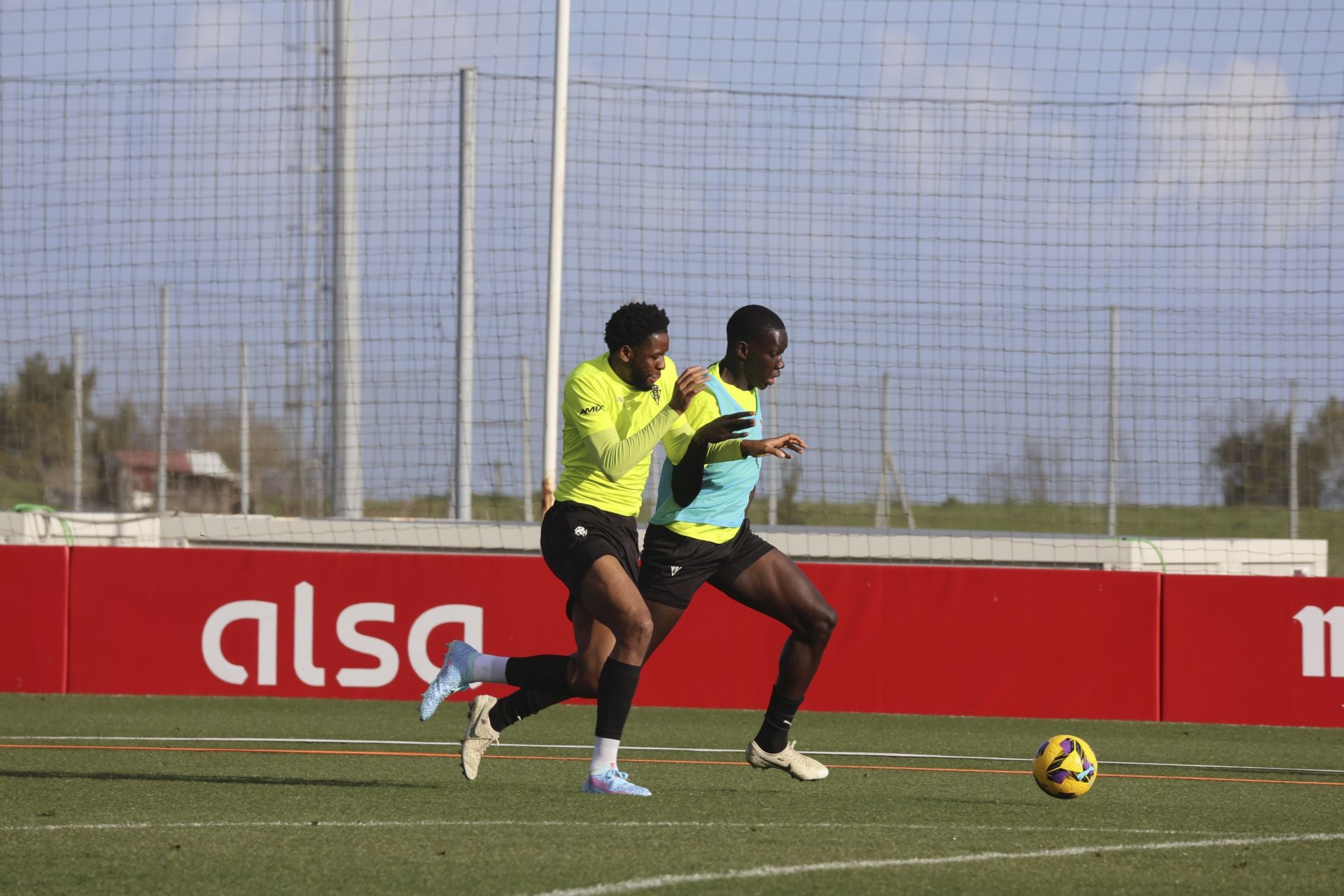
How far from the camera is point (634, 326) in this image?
6660mm

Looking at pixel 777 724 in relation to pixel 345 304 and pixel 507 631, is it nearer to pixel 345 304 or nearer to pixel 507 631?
pixel 507 631

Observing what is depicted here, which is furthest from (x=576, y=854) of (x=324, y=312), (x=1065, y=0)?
(x=1065, y=0)

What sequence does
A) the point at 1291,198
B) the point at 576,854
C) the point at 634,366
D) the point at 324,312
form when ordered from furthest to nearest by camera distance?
the point at 324,312 → the point at 1291,198 → the point at 634,366 → the point at 576,854

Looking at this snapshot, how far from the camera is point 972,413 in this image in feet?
39.7

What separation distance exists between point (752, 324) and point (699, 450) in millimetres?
680

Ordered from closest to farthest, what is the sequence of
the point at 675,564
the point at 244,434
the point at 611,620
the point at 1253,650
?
the point at 611,620 → the point at 675,564 → the point at 1253,650 → the point at 244,434

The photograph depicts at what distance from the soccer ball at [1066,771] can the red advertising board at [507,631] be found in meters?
4.52

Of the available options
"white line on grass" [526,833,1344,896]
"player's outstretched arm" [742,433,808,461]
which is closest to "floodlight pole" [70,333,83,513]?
"player's outstretched arm" [742,433,808,461]

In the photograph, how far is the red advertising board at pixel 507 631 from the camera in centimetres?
1127

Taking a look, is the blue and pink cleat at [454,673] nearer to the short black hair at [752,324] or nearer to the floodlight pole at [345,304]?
the short black hair at [752,324]

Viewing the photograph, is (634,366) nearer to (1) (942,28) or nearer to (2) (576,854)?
(2) (576,854)

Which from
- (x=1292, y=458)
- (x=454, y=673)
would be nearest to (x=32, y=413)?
(x=454, y=673)

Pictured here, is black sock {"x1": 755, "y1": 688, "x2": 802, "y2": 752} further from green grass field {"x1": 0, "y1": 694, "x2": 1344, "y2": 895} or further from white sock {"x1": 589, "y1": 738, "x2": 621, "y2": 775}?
white sock {"x1": 589, "y1": 738, "x2": 621, "y2": 775}

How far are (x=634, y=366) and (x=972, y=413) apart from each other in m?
5.87
